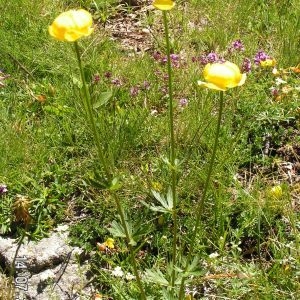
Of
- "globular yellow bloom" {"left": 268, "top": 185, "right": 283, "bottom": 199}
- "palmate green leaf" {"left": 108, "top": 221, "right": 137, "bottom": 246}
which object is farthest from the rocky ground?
"globular yellow bloom" {"left": 268, "top": 185, "right": 283, "bottom": 199}

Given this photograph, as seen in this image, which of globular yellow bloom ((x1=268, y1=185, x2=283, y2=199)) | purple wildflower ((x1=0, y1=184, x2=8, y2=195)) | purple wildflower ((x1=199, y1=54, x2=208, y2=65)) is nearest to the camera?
globular yellow bloom ((x1=268, y1=185, x2=283, y2=199))

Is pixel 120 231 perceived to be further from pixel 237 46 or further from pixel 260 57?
pixel 237 46

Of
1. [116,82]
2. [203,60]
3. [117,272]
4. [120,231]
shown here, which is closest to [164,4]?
[120,231]

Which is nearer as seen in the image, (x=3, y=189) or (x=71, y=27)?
(x=71, y=27)

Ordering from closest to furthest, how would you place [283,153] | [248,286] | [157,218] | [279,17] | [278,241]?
[248,286], [278,241], [157,218], [283,153], [279,17]

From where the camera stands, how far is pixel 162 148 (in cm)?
230

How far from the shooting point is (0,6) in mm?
3146

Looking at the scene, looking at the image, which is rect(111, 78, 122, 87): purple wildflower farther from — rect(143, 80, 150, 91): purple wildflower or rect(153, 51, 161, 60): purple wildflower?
rect(153, 51, 161, 60): purple wildflower

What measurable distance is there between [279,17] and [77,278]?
191 centimetres

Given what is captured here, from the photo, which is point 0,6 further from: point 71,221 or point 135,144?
point 71,221

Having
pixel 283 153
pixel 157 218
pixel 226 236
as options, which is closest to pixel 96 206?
pixel 157 218

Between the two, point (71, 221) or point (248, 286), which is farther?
point (71, 221)

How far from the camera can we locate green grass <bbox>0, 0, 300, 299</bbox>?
1.89 metres

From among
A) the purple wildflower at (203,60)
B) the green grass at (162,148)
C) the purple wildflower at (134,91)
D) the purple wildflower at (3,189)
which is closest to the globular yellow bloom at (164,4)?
the green grass at (162,148)
